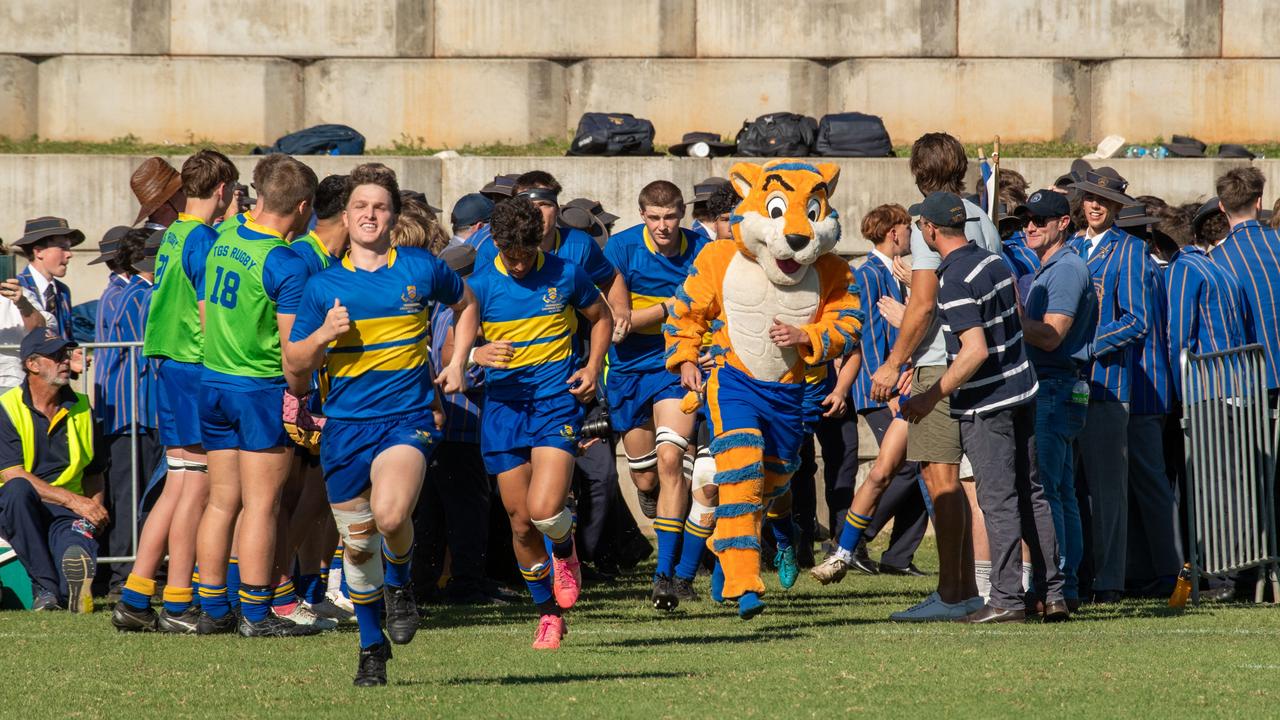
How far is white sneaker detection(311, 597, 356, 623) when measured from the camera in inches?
353

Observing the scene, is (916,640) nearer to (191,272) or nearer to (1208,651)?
(1208,651)

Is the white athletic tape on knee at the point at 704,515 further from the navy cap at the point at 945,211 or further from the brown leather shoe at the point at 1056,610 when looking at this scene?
the navy cap at the point at 945,211

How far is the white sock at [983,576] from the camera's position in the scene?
28.8ft

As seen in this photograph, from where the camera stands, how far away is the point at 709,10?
16406 millimetres

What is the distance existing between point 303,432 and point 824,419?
4457 mm

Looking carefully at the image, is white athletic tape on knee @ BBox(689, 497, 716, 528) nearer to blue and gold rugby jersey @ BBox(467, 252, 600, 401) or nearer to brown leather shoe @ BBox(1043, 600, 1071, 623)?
blue and gold rugby jersey @ BBox(467, 252, 600, 401)

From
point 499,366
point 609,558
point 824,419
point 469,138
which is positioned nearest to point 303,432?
point 499,366

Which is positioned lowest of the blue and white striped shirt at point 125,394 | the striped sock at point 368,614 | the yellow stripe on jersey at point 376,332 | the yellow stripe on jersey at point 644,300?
the striped sock at point 368,614

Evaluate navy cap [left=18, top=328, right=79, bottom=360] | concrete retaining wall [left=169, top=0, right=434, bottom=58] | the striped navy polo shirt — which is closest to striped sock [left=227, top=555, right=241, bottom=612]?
navy cap [left=18, top=328, right=79, bottom=360]

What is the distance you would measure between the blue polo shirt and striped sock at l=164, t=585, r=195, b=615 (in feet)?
14.2

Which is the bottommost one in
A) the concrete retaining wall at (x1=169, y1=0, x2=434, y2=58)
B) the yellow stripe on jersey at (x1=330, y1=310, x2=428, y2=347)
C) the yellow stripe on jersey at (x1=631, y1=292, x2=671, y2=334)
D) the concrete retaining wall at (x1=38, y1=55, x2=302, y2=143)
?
the yellow stripe on jersey at (x1=330, y1=310, x2=428, y2=347)

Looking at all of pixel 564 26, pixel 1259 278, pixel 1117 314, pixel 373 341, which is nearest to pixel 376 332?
pixel 373 341

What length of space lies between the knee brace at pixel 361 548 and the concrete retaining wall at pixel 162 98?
9.97 m

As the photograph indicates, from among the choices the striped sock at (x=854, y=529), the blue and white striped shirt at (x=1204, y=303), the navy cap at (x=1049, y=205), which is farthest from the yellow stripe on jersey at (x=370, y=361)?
the blue and white striped shirt at (x=1204, y=303)
